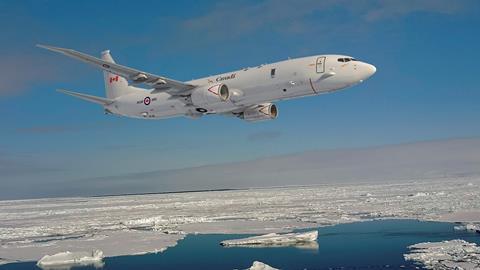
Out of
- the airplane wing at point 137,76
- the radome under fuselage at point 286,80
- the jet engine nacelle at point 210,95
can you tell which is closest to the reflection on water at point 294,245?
the radome under fuselage at point 286,80

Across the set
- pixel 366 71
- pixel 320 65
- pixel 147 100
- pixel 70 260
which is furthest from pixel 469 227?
pixel 147 100

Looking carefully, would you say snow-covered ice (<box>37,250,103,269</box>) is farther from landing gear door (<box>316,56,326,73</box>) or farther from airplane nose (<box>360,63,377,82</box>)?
airplane nose (<box>360,63,377,82</box>)

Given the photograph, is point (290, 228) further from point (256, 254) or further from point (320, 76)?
point (320, 76)

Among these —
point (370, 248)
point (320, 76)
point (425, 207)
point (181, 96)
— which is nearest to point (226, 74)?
point (181, 96)

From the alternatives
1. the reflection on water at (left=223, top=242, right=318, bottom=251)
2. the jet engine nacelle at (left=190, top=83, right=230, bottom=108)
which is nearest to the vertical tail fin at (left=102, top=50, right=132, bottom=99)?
the jet engine nacelle at (left=190, top=83, right=230, bottom=108)

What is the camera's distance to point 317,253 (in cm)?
2083

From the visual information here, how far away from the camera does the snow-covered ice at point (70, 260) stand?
62.5 ft

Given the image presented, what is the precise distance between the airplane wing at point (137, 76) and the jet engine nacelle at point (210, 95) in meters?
1.08

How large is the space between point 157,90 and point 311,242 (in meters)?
12.9

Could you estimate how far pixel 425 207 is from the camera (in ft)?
122

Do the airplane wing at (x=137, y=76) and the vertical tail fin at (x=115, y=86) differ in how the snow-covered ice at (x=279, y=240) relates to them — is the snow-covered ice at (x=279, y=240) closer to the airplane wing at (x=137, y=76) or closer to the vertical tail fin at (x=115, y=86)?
the airplane wing at (x=137, y=76)

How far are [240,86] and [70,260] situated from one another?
40.9ft

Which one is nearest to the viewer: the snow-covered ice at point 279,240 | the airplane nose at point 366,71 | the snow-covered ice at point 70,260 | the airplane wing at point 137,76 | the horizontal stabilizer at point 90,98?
the snow-covered ice at point 70,260

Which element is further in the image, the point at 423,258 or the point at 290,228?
the point at 290,228
